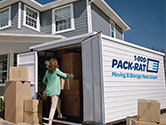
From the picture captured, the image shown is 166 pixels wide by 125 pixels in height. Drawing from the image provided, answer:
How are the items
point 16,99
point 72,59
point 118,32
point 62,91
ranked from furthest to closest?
point 118,32
point 62,91
point 72,59
point 16,99

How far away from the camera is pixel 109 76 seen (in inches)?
158

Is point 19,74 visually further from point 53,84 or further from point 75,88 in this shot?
point 75,88

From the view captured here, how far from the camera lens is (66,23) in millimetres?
9805

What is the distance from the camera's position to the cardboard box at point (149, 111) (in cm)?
354

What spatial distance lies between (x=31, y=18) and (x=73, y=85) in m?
6.15

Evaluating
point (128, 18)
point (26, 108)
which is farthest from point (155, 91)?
point (128, 18)

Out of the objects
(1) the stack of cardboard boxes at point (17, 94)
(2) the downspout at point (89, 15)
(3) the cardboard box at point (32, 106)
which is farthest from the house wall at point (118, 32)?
(3) the cardboard box at point (32, 106)

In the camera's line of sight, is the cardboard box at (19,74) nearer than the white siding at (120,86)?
No

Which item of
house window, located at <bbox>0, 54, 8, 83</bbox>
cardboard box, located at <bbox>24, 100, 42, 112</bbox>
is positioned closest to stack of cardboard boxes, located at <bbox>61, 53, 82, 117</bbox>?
cardboard box, located at <bbox>24, 100, 42, 112</bbox>

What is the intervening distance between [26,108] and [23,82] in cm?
74

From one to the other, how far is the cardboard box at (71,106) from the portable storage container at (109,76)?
108cm

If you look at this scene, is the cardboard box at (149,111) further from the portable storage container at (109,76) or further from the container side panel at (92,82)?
the container side panel at (92,82)

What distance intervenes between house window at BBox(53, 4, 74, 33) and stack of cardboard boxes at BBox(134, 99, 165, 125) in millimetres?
6548

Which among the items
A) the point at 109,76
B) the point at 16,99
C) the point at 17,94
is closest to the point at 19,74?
the point at 17,94
